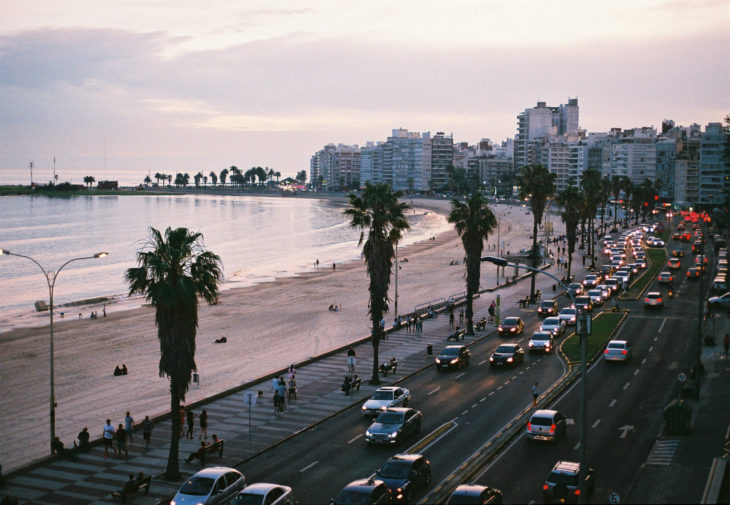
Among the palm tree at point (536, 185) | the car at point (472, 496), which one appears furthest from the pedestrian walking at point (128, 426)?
the palm tree at point (536, 185)

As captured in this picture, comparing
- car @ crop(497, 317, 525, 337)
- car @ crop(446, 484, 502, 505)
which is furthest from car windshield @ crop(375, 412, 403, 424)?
car @ crop(497, 317, 525, 337)

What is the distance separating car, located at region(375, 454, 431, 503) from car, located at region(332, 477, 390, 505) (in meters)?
0.98

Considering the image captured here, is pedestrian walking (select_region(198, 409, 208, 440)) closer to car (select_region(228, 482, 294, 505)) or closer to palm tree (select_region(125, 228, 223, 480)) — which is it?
palm tree (select_region(125, 228, 223, 480))

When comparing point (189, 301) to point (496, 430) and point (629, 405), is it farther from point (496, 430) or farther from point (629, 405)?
point (629, 405)

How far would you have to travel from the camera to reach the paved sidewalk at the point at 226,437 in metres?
26.4

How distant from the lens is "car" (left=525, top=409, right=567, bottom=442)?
96.3 ft

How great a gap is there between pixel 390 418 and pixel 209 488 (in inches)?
367

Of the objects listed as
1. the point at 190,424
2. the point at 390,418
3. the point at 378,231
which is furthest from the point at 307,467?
the point at 378,231

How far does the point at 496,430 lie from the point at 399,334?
25.2 meters

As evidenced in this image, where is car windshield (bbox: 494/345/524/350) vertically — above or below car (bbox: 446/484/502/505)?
below

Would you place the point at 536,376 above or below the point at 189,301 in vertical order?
below

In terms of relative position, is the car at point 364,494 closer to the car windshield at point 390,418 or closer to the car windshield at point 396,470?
the car windshield at point 396,470

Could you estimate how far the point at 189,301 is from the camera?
27750mm

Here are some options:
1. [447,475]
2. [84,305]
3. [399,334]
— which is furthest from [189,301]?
[84,305]
